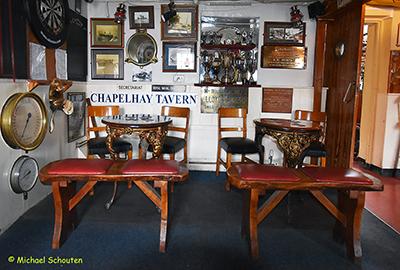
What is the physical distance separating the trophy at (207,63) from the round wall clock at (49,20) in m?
1.88

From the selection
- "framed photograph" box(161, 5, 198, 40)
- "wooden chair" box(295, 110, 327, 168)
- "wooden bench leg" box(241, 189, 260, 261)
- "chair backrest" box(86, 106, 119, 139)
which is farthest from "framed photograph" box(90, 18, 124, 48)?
"wooden bench leg" box(241, 189, 260, 261)

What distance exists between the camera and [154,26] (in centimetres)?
441

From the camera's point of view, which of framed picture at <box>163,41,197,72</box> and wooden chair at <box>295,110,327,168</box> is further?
framed picture at <box>163,41,197,72</box>

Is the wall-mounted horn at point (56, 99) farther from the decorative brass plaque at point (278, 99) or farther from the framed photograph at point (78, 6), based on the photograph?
the decorative brass plaque at point (278, 99)

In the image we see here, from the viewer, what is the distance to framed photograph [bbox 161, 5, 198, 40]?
4.34m

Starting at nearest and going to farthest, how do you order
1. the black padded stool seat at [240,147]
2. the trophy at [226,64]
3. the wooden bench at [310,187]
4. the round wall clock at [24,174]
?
the wooden bench at [310,187] < the round wall clock at [24,174] < the black padded stool seat at [240,147] < the trophy at [226,64]

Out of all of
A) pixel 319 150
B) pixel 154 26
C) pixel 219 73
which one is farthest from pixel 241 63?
pixel 319 150

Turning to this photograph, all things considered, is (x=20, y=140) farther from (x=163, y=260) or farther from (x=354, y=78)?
(x=354, y=78)

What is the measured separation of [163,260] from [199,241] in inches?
15.2

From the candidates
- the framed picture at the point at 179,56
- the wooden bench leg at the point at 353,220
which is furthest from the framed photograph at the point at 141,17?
the wooden bench leg at the point at 353,220

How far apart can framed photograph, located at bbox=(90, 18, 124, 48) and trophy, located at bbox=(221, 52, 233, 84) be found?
1.56 meters

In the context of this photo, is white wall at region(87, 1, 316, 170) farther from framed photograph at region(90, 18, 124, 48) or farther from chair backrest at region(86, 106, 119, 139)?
chair backrest at region(86, 106, 119, 139)

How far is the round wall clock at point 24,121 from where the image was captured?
97.9 inches

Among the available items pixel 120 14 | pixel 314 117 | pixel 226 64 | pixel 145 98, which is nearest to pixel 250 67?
pixel 226 64
